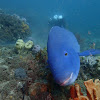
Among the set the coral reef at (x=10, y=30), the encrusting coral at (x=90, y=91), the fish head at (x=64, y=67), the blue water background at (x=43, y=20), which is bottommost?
the encrusting coral at (x=90, y=91)

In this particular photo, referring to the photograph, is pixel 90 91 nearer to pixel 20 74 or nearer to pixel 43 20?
pixel 20 74

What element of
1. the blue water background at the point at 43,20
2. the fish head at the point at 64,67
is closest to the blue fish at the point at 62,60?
the fish head at the point at 64,67

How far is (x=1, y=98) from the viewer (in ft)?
9.87

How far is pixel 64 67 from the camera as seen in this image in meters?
1.70

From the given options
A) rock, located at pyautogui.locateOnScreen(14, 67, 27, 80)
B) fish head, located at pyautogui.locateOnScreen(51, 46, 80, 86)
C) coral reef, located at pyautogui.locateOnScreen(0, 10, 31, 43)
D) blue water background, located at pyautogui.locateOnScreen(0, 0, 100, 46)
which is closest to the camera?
fish head, located at pyautogui.locateOnScreen(51, 46, 80, 86)

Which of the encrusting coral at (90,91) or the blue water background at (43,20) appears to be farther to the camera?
the blue water background at (43,20)

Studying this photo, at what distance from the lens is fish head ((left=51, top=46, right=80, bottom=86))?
1627mm

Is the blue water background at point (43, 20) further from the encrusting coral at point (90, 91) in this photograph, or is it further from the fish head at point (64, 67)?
the fish head at point (64, 67)

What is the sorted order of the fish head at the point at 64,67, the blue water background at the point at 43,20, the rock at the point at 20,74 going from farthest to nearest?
the blue water background at the point at 43,20
the rock at the point at 20,74
the fish head at the point at 64,67

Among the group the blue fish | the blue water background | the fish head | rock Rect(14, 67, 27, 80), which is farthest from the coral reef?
the fish head

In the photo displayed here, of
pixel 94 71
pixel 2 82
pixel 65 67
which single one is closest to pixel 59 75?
pixel 65 67

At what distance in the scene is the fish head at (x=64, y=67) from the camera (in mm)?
1627

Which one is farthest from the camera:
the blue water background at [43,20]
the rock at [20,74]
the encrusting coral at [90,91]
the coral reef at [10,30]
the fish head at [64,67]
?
the blue water background at [43,20]

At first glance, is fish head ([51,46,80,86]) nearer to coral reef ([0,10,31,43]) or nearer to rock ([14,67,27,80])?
rock ([14,67,27,80])
